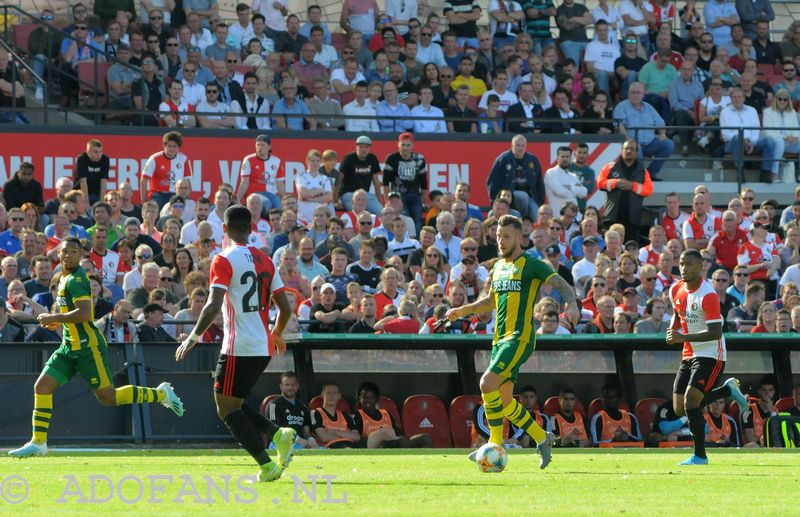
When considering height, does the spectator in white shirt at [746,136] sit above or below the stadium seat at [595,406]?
above

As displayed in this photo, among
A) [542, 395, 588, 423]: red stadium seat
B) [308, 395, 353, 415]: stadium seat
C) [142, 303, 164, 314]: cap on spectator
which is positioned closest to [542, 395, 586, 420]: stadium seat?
[542, 395, 588, 423]: red stadium seat

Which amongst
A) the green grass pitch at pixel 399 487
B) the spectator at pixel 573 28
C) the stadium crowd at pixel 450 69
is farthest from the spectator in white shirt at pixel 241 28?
the green grass pitch at pixel 399 487

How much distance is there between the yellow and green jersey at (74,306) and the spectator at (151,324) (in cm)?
409

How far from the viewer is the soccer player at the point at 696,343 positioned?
14.0m

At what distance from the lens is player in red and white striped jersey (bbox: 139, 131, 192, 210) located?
72.9 feet

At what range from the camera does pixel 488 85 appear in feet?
89.1

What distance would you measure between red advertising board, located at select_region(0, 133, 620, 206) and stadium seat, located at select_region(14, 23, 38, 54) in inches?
99.8

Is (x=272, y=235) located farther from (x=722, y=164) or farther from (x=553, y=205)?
(x=722, y=164)

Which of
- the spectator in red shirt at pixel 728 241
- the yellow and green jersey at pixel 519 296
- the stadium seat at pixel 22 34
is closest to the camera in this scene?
the yellow and green jersey at pixel 519 296

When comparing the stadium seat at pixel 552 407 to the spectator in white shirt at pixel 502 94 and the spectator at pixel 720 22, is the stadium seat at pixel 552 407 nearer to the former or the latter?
the spectator in white shirt at pixel 502 94

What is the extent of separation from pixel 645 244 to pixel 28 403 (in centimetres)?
1157

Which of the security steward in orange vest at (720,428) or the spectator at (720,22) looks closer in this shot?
the security steward in orange vest at (720,428)

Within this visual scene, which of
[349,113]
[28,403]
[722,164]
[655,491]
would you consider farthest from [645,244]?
[655,491]

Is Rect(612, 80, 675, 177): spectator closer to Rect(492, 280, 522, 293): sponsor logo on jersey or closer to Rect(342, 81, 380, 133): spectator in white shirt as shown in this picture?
Rect(342, 81, 380, 133): spectator in white shirt
